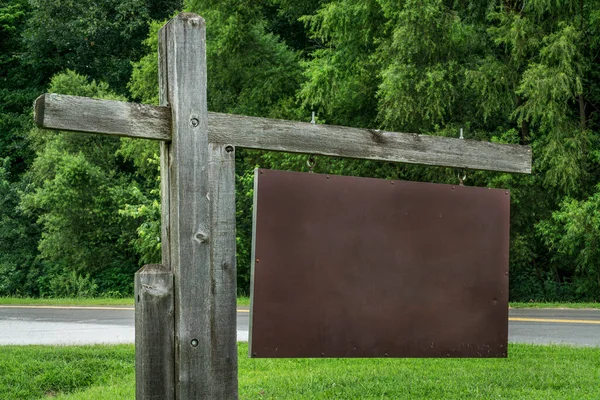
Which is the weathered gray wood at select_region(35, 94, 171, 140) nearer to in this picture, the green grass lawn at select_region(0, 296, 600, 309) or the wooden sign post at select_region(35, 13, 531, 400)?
the wooden sign post at select_region(35, 13, 531, 400)

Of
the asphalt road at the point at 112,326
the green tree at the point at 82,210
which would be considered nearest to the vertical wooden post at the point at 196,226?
the asphalt road at the point at 112,326

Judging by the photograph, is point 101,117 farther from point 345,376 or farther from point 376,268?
point 345,376

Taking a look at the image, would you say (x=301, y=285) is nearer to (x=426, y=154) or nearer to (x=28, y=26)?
(x=426, y=154)

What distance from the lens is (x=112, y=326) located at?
44.9 feet

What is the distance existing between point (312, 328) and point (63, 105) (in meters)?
1.75

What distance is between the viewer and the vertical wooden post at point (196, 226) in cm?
409

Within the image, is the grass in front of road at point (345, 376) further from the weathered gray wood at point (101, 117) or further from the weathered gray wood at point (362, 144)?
the weathered gray wood at point (101, 117)

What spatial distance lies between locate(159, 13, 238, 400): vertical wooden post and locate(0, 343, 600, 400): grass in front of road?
2734mm

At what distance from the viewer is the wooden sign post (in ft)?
13.3

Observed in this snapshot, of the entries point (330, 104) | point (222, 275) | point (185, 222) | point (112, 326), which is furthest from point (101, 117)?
point (330, 104)

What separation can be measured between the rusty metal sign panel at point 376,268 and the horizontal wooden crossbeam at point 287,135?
0.60 ft

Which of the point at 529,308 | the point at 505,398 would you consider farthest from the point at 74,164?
the point at 505,398

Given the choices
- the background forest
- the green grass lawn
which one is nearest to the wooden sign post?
the green grass lawn

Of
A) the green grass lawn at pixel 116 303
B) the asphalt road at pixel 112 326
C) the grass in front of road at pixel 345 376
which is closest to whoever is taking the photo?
the grass in front of road at pixel 345 376
